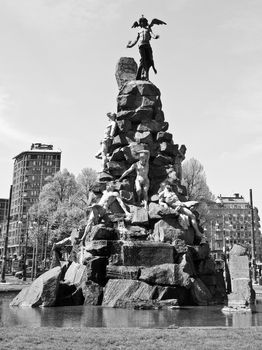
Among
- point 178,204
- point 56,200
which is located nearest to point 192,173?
point 56,200

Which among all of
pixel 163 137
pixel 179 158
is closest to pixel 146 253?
pixel 163 137

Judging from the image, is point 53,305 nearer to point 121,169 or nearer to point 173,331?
point 173,331

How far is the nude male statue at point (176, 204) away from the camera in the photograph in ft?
59.9

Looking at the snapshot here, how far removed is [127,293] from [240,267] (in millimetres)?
3807

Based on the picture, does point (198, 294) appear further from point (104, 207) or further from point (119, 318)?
point (104, 207)

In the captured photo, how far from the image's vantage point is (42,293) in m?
13.8

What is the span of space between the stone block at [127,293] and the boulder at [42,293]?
5.78ft

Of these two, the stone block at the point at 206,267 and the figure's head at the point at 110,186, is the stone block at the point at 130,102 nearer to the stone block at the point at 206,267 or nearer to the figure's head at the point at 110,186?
the figure's head at the point at 110,186

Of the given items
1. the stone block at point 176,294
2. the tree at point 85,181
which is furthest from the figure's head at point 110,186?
the tree at point 85,181

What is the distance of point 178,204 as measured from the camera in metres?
18.3

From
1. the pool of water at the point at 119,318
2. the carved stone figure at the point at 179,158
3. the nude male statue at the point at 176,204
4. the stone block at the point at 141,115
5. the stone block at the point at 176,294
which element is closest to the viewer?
the pool of water at the point at 119,318

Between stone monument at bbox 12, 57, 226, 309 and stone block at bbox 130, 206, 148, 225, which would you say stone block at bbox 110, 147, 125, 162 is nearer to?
stone monument at bbox 12, 57, 226, 309

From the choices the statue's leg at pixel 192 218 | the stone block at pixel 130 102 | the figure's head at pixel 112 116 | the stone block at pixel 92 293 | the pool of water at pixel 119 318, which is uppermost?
the stone block at pixel 130 102

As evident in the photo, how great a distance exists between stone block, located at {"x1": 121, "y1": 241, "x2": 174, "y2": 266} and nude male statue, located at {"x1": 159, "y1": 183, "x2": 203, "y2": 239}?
2.29m
